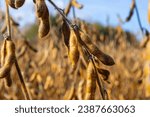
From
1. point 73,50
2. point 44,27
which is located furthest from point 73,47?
point 44,27

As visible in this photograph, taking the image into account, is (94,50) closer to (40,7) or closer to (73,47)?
(73,47)

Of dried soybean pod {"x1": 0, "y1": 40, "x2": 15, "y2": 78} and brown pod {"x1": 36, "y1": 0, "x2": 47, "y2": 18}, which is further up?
brown pod {"x1": 36, "y1": 0, "x2": 47, "y2": 18}

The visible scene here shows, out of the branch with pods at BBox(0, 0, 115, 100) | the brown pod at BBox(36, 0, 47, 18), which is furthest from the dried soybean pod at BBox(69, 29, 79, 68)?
the brown pod at BBox(36, 0, 47, 18)

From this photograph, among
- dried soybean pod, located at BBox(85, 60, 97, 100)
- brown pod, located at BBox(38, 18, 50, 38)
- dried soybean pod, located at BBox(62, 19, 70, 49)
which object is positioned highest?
brown pod, located at BBox(38, 18, 50, 38)

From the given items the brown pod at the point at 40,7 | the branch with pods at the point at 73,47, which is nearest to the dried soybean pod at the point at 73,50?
the branch with pods at the point at 73,47

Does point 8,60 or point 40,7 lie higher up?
point 40,7

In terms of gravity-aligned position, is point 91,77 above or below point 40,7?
below

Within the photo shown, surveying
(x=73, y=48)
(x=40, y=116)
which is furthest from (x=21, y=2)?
(x=40, y=116)

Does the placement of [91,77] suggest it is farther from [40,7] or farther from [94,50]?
[40,7]

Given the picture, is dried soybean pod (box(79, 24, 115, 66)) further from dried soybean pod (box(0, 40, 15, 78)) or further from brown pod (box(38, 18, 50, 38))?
dried soybean pod (box(0, 40, 15, 78))

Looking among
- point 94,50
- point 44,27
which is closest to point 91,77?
point 94,50

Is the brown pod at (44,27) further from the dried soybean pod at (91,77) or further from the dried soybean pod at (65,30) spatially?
the dried soybean pod at (91,77)

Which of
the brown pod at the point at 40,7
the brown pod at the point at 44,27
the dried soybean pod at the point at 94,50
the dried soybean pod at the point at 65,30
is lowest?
the dried soybean pod at the point at 94,50

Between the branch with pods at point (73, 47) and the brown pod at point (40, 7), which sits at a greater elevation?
the brown pod at point (40, 7)
